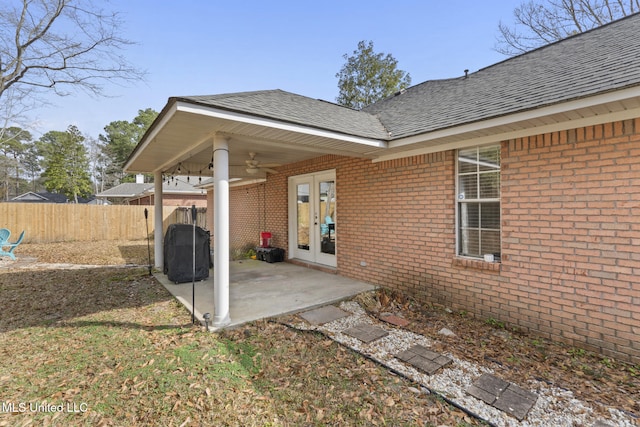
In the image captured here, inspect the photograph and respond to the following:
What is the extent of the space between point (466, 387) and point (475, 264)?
2.12m

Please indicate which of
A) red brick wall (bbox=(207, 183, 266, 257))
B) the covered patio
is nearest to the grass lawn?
the covered patio

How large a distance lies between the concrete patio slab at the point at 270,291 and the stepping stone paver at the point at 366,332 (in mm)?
949

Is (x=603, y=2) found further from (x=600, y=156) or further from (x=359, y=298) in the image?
(x=359, y=298)

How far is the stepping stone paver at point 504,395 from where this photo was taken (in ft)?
8.13

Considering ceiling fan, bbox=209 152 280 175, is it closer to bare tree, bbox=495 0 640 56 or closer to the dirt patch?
the dirt patch

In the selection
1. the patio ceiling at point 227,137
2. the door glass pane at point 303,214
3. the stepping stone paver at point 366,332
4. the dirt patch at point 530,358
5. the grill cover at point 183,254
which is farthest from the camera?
the door glass pane at point 303,214

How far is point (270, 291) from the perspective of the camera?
5672mm

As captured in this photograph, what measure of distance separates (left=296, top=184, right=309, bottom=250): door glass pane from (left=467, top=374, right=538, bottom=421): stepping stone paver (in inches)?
227

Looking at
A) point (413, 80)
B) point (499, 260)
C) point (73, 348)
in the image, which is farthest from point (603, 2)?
point (73, 348)

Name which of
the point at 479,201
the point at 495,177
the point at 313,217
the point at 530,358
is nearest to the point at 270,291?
the point at 313,217

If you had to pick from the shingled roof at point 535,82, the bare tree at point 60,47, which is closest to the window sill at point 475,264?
the shingled roof at point 535,82

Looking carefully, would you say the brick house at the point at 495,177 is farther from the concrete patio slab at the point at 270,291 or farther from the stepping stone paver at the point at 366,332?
the stepping stone paver at the point at 366,332

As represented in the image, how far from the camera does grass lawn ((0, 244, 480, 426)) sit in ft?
7.93

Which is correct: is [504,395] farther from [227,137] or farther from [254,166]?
[254,166]
